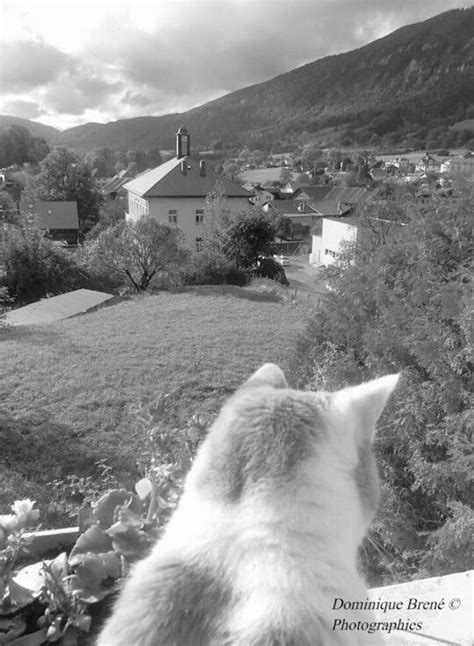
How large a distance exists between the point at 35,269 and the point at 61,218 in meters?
20.1

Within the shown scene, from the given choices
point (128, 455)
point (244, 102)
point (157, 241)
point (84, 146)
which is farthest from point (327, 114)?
point (128, 455)

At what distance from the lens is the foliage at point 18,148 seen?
61128 mm

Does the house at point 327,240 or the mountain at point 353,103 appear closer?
the house at point 327,240

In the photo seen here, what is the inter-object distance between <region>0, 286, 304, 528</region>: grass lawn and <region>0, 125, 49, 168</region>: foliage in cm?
5795

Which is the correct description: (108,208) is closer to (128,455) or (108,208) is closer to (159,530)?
(128,455)

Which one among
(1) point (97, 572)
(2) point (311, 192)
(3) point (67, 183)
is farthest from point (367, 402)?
(2) point (311, 192)

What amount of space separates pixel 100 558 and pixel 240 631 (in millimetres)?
701

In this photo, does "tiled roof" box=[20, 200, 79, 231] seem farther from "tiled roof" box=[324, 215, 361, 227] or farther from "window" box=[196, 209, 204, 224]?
"tiled roof" box=[324, 215, 361, 227]

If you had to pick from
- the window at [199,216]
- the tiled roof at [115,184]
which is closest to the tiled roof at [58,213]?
the window at [199,216]

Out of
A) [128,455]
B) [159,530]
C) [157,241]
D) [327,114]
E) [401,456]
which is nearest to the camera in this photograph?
[159,530]

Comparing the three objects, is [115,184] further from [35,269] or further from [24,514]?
[24,514]

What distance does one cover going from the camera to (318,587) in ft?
2.77

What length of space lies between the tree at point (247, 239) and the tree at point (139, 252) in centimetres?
285

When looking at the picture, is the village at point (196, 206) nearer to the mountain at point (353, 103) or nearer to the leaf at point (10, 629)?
the leaf at point (10, 629)
